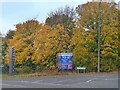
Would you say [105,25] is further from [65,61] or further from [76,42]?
[65,61]

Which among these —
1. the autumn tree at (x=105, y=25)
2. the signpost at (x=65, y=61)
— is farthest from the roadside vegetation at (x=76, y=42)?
the signpost at (x=65, y=61)

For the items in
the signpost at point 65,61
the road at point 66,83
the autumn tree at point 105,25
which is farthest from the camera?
the autumn tree at point 105,25

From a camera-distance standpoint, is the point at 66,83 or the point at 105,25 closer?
the point at 66,83

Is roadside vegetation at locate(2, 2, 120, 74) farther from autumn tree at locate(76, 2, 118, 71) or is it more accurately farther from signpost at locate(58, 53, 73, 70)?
signpost at locate(58, 53, 73, 70)

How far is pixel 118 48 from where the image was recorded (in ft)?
139

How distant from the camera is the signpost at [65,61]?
40309mm

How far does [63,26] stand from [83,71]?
8.19 metres

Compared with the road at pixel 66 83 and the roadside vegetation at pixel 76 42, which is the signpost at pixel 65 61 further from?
the road at pixel 66 83

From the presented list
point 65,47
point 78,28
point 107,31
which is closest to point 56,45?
point 65,47

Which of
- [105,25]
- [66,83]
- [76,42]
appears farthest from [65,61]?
[66,83]

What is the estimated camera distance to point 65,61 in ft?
133

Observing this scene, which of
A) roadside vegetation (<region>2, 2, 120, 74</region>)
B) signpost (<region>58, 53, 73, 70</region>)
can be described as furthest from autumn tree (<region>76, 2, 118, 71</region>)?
signpost (<region>58, 53, 73, 70</region>)

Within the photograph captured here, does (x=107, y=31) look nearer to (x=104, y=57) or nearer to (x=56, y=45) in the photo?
(x=104, y=57)

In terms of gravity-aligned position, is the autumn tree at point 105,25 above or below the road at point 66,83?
above
